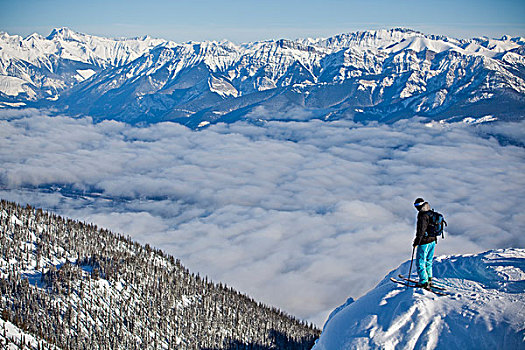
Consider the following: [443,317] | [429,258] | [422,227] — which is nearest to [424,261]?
[429,258]

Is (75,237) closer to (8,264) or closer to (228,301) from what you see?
(8,264)

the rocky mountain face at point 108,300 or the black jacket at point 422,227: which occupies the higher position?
the black jacket at point 422,227

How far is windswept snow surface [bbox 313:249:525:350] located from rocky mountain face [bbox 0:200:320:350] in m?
109

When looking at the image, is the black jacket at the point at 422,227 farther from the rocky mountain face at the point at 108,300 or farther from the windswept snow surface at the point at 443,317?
the rocky mountain face at the point at 108,300

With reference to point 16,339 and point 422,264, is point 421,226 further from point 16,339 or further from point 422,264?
point 16,339

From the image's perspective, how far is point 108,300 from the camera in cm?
14688

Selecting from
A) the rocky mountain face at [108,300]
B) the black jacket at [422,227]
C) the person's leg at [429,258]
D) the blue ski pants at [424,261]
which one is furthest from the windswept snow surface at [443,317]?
the rocky mountain face at [108,300]

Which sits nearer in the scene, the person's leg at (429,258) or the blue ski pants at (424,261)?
the blue ski pants at (424,261)

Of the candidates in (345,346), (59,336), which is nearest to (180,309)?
(59,336)

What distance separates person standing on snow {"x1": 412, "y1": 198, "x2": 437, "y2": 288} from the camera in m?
29.7

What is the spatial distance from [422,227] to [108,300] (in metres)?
135

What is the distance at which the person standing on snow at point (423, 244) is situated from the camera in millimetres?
29703

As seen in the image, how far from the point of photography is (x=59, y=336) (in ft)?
414

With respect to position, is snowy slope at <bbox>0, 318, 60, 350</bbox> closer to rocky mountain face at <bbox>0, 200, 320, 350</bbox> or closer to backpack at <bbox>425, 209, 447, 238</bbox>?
rocky mountain face at <bbox>0, 200, 320, 350</bbox>
